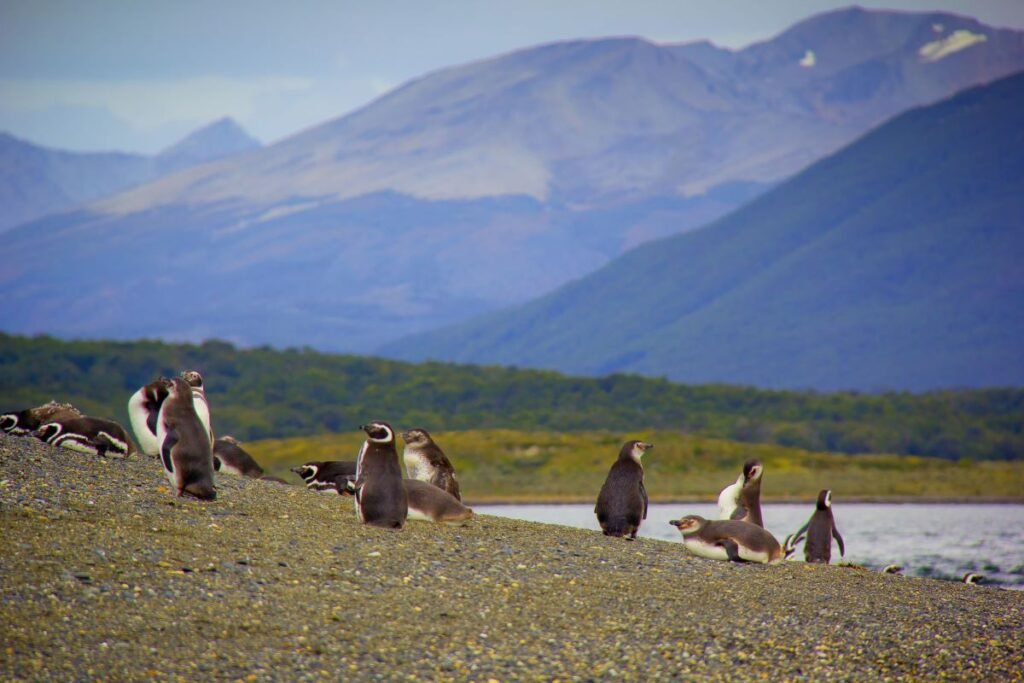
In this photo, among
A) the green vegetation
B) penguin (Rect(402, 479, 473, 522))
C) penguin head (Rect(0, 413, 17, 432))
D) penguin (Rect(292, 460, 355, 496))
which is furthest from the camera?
the green vegetation

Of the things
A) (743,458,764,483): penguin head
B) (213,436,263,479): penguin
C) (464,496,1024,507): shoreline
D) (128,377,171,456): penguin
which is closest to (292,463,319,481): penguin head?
(213,436,263,479): penguin

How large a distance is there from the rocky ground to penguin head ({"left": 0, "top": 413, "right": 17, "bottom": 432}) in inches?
91.0

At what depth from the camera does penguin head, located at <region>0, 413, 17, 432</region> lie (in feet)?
62.2

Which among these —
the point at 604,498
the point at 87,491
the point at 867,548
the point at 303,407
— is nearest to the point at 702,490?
the point at 867,548

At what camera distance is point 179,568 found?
506 inches

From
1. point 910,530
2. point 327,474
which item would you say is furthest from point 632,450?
point 910,530

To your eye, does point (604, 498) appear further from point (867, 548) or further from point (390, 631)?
point (867, 548)

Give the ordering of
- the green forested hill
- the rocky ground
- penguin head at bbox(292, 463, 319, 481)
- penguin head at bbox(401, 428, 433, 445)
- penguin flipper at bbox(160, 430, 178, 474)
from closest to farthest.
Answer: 1. the rocky ground
2. penguin flipper at bbox(160, 430, 178, 474)
3. penguin head at bbox(401, 428, 433, 445)
4. penguin head at bbox(292, 463, 319, 481)
5. the green forested hill

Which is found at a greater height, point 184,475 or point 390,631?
point 184,475

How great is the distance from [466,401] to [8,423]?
84363 mm

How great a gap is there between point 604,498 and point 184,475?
531cm

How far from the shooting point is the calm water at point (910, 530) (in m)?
37.0

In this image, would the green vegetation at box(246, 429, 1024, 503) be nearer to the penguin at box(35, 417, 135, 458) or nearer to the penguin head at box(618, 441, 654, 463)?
the penguin head at box(618, 441, 654, 463)

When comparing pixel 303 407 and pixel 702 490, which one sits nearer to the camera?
pixel 702 490
